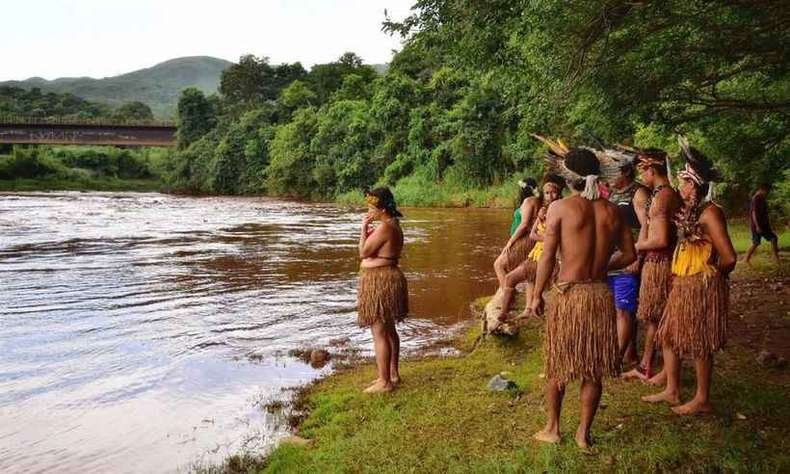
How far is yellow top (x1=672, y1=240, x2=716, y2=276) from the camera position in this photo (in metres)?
5.08

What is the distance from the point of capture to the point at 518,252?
8344mm

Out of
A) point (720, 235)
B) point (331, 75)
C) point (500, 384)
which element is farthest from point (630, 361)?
point (331, 75)

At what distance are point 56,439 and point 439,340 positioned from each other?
15.3 ft

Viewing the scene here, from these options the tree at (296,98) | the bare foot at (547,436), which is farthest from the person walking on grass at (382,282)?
the tree at (296,98)

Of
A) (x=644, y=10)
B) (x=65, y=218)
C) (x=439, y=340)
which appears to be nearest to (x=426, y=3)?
(x=644, y=10)

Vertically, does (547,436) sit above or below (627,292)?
below

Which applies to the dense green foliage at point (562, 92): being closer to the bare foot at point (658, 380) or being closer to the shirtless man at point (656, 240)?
the shirtless man at point (656, 240)

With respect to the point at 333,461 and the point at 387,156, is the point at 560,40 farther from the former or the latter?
the point at 387,156

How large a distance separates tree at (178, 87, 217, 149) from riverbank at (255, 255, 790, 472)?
7306 cm

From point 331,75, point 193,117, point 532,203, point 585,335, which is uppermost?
point 331,75

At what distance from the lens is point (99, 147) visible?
291ft

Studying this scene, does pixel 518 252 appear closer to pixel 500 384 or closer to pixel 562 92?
pixel 562 92

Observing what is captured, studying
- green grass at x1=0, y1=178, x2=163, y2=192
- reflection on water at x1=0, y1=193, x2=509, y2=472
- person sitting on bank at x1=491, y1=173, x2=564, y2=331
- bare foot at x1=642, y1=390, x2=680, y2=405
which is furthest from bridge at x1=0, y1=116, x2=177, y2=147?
bare foot at x1=642, y1=390, x2=680, y2=405

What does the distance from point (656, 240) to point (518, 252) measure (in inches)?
113
